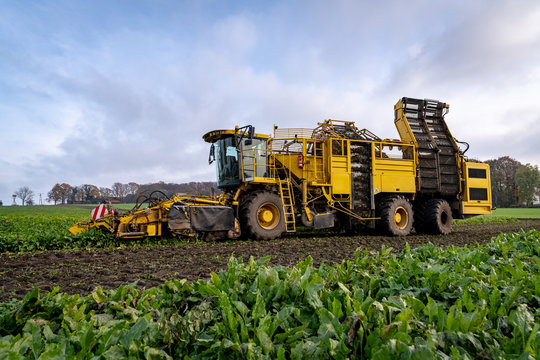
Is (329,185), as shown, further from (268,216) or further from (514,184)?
(514,184)

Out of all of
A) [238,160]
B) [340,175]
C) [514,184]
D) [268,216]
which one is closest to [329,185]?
[340,175]

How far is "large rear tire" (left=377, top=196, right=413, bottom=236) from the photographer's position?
10.9 metres

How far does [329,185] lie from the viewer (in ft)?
34.3

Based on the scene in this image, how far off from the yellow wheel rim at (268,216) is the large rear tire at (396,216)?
370 centimetres

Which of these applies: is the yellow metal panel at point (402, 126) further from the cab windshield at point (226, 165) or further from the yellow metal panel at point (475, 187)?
the cab windshield at point (226, 165)

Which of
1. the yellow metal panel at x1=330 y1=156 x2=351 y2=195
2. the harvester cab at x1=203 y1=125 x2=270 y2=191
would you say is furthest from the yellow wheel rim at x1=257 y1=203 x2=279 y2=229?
the yellow metal panel at x1=330 y1=156 x2=351 y2=195

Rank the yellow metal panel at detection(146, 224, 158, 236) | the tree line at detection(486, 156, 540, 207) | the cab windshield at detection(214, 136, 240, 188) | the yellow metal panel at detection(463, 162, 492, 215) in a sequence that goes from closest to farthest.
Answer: the yellow metal panel at detection(146, 224, 158, 236), the cab windshield at detection(214, 136, 240, 188), the yellow metal panel at detection(463, 162, 492, 215), the tree line at detection(486, 156, 540, 207)

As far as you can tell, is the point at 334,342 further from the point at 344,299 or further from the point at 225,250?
the point at 225,250

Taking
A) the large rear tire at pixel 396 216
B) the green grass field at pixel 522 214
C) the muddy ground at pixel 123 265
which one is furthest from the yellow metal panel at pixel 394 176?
the green grass field at pixel 522 214

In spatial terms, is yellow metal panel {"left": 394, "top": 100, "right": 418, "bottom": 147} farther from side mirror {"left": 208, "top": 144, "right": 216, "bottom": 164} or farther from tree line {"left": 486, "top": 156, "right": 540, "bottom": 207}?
tree line {"left": 486, "top": 156, "right": 540, "bottom": 207}

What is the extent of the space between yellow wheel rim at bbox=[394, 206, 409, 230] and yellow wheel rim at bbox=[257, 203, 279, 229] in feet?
14.2

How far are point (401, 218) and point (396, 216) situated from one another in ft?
1.12

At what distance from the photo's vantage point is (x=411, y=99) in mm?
12297

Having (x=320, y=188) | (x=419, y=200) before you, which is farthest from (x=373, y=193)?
(x=419, y=200)
